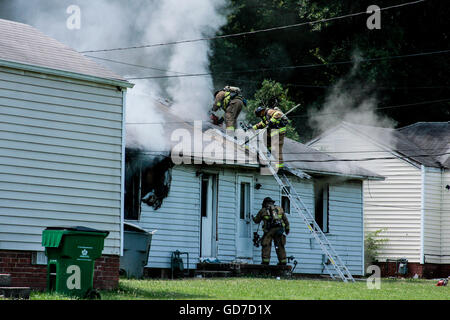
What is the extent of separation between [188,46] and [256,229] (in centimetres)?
1053

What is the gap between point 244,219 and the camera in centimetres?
2367

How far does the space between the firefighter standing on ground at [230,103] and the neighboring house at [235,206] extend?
0.63 metres

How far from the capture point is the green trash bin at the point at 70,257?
45.8ft

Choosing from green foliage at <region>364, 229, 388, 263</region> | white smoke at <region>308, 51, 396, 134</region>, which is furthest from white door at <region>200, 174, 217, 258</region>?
white smoke at <region>308, 51, 396, 134</region>

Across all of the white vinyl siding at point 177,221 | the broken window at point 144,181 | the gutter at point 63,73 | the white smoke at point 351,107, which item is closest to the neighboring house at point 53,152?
the gutter at point 63,73

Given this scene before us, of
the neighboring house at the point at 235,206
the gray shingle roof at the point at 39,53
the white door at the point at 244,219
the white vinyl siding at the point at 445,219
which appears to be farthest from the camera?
the white vinyl siding at the point at 445,219

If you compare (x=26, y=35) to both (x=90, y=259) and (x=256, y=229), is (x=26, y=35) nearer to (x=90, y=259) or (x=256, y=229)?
(x=90, y=259)

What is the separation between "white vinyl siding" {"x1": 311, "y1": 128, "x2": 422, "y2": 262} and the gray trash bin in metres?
12.8

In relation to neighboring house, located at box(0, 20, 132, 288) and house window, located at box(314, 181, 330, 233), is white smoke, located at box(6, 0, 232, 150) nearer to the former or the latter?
house window, located at box(314, 181, 330, 233)

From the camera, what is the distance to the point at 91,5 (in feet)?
100

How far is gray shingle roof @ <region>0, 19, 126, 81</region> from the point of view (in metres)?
15.9

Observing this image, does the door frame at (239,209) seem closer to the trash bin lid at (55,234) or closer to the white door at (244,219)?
the white door at (244,219)

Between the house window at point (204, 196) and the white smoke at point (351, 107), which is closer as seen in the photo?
the house window at point (204, 196)
